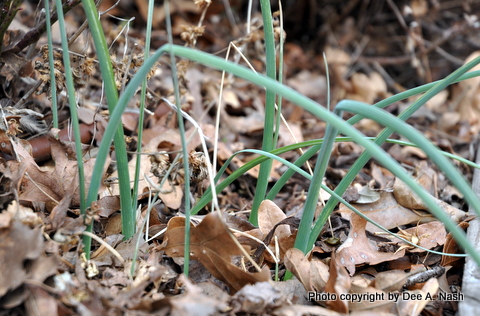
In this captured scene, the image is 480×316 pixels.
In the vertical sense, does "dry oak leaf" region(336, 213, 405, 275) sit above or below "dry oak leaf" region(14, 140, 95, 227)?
below

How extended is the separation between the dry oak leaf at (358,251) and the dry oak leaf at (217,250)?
0.84ft

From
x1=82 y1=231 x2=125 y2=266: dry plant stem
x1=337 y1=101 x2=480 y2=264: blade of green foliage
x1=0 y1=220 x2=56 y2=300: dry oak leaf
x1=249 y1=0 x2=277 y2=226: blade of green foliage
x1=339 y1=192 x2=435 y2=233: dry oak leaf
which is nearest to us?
x1=337 y1=101 x2=480 y2=264: blade of green foliage

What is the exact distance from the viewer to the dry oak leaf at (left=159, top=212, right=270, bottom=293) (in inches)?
33.3

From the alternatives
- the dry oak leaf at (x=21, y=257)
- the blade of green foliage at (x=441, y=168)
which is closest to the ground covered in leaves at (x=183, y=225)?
the dry oak leaf at (x=21, y=257)

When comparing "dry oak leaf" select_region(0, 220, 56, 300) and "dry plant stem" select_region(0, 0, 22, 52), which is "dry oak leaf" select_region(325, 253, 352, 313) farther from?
"dry plant stem" select_region(0, 0, 22, 52)

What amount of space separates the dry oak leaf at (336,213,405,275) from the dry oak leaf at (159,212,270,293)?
257mm

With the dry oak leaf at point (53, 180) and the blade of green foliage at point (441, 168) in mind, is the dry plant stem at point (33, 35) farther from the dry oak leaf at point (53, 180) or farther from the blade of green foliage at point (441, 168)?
the blade of green foliage at point (441, 168)

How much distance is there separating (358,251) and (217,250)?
1.18 feet

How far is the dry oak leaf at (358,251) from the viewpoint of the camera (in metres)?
1.01

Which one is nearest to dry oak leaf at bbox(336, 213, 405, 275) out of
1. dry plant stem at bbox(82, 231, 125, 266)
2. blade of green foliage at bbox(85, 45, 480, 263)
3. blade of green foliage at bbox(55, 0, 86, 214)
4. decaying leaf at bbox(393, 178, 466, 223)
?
decaying leaf at bbox(393, 178, 466, 223)

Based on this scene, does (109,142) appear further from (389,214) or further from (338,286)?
(389,214)

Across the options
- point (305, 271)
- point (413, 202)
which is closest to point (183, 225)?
point (305, 271)

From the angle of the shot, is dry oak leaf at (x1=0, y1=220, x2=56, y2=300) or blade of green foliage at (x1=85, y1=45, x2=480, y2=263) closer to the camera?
blade of green foliage at (x1=85, y1=45, x2=480, y2=263)

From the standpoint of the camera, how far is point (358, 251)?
1036mm
